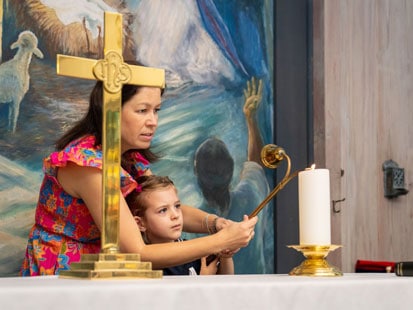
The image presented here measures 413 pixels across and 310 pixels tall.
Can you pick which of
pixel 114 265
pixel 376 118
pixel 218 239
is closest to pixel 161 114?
pixel 218 239

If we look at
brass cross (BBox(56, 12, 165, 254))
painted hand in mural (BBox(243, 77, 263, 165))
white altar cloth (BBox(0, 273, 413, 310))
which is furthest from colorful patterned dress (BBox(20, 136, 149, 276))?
painted hand in mural (BBox(243, 77, 263, 165))

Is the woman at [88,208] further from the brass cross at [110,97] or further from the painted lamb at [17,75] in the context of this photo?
the brass cross at [110,97]

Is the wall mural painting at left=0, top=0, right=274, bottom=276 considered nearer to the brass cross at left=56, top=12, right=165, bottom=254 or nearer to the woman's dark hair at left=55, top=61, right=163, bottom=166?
the woman's dark hair at left=55, top=61, right=163, bottom=166

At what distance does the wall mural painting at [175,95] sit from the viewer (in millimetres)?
2564

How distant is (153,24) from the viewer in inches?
117

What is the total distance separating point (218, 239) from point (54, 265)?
0.48m

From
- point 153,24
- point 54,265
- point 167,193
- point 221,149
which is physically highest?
point 153,24

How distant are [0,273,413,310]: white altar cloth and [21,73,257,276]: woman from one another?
30.6 inches

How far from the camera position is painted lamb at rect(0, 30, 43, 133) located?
2.55m

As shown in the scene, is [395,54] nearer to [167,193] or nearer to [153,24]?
[153,24]

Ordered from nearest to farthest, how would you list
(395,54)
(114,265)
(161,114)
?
(114,265), (161,114), (395,54)

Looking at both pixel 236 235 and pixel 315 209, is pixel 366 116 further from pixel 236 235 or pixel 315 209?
pixel 315 209

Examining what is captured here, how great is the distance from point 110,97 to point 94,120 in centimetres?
94

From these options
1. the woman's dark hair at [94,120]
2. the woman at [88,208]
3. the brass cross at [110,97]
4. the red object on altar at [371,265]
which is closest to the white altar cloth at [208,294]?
the brass cross at [110,97]
